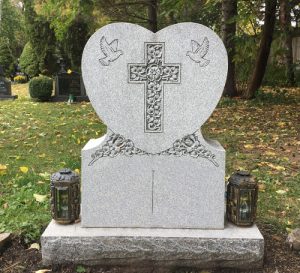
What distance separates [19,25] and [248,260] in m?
40.2

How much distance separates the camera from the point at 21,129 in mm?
9633

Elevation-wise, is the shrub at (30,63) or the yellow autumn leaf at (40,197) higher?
the shrub at (30,63)

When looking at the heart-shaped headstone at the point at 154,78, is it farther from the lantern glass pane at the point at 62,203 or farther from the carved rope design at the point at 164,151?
the lantern glass pane at the point at 62,203

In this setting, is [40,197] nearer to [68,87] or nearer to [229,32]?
[229,32]

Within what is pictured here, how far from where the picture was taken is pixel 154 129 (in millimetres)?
3596

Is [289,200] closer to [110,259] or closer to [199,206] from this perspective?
[199,206]

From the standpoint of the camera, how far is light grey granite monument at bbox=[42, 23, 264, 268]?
347 cm

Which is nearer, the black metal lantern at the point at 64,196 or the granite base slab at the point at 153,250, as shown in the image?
the granite base slab at the point at 153,250

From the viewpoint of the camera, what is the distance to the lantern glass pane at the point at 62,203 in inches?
143

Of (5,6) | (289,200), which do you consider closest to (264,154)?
(289,200)

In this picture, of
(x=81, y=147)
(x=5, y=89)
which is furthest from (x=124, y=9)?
(x=81, y=147)

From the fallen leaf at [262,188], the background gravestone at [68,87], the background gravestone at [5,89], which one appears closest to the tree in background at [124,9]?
the background gravestone at [68,87]

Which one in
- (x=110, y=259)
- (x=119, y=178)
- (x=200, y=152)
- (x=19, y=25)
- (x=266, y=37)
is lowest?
(x=110, y=259)

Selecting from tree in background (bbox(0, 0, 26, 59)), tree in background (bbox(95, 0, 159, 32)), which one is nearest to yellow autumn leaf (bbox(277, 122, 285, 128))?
tree in background (bbox(95, 0, 159, 32))
